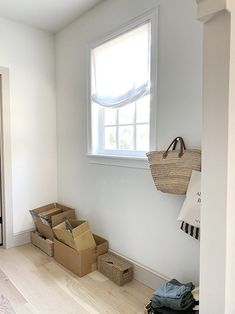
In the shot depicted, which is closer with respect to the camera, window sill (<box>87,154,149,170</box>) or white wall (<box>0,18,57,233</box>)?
window sill (<box>87,154,149,170</box>)

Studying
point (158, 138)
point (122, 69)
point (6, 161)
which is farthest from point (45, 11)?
point (158, 138)

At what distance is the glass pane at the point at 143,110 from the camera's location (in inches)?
80.4

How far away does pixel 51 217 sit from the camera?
2.58 metres

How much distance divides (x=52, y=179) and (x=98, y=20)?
6.05 ft

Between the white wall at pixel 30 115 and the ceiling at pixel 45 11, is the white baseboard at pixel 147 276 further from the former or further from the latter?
the ceiling at pixel 45 11

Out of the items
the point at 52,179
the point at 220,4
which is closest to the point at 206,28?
the point at 220,4

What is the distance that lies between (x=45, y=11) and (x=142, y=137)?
1615mm

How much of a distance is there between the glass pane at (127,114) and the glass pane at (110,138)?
141 mm

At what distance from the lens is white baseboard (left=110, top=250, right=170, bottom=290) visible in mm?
1921

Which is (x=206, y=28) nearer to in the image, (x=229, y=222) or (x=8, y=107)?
(x=229, y=222)

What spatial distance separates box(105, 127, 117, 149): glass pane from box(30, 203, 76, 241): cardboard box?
890 mm

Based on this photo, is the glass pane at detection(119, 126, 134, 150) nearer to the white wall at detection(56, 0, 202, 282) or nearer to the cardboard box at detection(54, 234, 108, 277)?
the white wall at detection(56, 0, 202, 282)

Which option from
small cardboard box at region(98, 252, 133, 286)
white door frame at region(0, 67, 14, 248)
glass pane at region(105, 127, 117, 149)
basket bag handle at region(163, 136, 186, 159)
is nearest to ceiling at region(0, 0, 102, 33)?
white door frame at region(0, 67, 14, 248)

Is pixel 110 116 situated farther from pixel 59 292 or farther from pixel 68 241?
pixel 59 292
